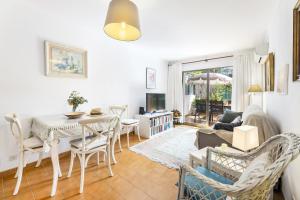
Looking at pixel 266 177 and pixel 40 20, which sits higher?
pixel 40 20

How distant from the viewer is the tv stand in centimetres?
383

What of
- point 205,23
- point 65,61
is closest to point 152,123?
point 65,61

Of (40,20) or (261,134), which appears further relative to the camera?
(40,20)

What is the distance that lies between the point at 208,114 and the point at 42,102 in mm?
4398

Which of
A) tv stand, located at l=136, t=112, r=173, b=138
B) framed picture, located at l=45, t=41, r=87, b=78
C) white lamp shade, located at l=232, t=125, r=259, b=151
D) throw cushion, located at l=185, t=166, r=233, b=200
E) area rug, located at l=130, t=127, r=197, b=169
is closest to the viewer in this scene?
throw cushion, located at l=185, t=166, r=233, b=200

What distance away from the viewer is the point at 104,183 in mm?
1966

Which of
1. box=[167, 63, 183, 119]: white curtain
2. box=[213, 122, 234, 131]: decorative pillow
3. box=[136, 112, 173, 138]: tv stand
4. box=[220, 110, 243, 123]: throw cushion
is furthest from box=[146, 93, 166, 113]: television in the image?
box=[213, 122, 234, 131]: decorative pillow

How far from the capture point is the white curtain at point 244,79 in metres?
3.85

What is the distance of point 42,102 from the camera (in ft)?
7.91

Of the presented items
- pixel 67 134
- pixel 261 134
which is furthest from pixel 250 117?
pixel 67 134

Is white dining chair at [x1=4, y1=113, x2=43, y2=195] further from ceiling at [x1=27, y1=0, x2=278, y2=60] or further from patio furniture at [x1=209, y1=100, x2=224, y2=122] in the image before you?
patio furniture at [x1=209, y1=100, x2=224, y2=122]

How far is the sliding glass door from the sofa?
2607mm

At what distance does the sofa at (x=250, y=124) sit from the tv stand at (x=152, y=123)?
162cm

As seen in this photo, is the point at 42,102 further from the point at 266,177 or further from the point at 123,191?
the point at 266,177
